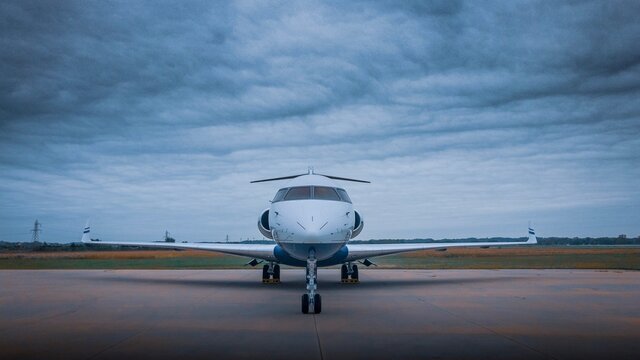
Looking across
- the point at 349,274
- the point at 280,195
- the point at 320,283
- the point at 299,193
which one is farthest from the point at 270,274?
the point at 299,193

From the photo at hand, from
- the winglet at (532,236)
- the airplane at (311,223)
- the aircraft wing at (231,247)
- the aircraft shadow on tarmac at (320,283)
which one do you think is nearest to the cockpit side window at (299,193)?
the airplane at (311,223)

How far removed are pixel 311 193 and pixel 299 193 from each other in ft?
Result: 1.11

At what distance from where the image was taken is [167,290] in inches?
666

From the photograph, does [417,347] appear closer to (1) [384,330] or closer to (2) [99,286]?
(1) [384,330]

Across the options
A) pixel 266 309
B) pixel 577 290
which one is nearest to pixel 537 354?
pixel 266 309

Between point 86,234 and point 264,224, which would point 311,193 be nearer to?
point 264,224

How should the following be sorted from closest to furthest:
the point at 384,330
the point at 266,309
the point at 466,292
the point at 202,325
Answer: the point at 384,330 < the point at 202,325 < the point at 266,309 < the point at 466,292

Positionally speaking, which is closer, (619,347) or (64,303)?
(619,347)

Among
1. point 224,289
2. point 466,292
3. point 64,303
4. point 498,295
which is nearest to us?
point 64,303

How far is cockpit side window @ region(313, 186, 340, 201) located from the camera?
14.1 metres

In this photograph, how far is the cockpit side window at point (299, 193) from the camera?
14.0m

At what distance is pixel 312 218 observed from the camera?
12734 millimetres

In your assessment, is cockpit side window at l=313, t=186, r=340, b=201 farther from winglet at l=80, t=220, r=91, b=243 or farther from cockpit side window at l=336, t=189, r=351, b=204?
winglet at l=80, t=220, r=91, b=243

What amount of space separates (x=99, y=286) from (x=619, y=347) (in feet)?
52.2
